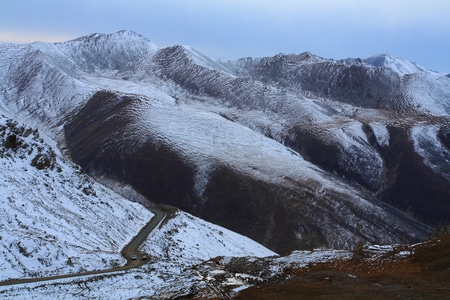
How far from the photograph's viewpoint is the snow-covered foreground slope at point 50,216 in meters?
38.3

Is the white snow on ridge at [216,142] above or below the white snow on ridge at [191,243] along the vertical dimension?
above

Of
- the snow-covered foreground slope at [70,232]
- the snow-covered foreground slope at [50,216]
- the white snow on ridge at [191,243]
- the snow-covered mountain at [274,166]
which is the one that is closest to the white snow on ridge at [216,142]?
the snow-covered mountain at [274,166]

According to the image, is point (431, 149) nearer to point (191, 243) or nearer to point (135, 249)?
point (191, 243)

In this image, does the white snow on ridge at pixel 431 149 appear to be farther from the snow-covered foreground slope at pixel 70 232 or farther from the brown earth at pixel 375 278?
the brown earth at pixel 375 278

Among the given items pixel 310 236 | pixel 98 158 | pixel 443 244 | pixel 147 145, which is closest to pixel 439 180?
pixel 310 236

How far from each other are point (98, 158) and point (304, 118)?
3546 inches

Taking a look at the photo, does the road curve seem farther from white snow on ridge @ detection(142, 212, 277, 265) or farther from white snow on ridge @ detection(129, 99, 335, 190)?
white snow on ridge @ detection(129, 99, 335, 190)

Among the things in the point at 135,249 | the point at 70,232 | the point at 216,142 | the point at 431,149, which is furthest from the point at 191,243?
the point at 431,149

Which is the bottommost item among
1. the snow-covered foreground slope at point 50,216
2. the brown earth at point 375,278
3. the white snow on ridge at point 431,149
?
the snow-covered foreground slope at point 50,216

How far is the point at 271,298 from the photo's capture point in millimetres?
26359

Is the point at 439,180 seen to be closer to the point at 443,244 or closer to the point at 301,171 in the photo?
the point at 301,171

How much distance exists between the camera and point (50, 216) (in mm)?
51969

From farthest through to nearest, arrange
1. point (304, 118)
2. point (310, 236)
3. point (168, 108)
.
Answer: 1. point (304, 118)
2. point (168, 108)
3. point (310, 236)

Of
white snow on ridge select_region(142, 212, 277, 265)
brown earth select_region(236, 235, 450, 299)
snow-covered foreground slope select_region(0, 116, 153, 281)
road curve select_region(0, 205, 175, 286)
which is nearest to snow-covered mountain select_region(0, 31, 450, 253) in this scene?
white snow on ridge select_region(142, 212, 277, 265)
